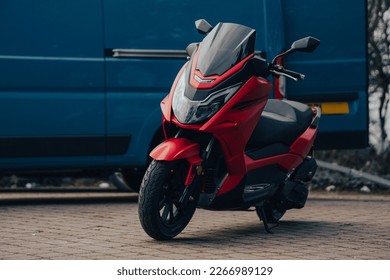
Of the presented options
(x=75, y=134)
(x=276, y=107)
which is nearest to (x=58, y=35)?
(x=75, y=134)

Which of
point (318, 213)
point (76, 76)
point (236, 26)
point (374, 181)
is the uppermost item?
point (236, 26)

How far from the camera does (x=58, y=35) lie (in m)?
9.57

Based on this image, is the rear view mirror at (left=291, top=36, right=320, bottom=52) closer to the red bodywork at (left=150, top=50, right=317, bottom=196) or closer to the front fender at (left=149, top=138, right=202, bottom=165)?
the red bodywork at (left=150, top=50, right=317, bottom=196)

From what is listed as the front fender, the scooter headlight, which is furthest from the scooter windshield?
the front fender

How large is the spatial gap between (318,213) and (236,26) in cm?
232

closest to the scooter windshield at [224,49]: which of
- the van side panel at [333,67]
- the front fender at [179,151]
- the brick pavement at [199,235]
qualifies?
the front fender at [179,151]

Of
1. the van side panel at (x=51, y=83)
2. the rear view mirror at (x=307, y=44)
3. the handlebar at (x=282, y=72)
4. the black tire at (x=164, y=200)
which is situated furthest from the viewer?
the van side panel at (x=51, y=83)

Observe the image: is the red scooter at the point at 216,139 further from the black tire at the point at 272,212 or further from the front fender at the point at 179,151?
the black tire at the point at 272,212

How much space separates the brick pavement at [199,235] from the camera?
6578 mm

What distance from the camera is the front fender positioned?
22.6 feet

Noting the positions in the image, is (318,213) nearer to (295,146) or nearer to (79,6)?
(295,146)

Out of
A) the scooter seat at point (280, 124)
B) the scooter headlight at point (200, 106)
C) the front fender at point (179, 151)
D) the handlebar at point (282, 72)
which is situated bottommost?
the scooter seat at point (280, 124)

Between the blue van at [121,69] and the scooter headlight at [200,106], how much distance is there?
8.72 ft

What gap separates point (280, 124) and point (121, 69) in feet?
7.96
